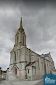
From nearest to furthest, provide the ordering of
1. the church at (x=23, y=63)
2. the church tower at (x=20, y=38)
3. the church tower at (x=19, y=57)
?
1. the church at (x=23, y=63)
2. the church tower at (x=19, y=57)
3. the church tower at (x=20, y=38)

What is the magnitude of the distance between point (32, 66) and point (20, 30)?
67.2 feet

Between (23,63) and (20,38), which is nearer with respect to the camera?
(23,63)

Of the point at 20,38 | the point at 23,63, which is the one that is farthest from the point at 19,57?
the point at 20,38

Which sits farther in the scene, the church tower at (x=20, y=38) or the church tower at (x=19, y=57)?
the church tower at (x=20, y=38)

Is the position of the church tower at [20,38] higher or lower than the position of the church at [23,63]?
higher

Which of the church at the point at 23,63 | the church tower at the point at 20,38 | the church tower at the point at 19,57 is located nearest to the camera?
the church at the point at 23,63

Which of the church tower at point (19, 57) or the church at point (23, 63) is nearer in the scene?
the church at point (23, 63)

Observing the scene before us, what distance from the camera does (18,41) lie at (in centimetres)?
3947

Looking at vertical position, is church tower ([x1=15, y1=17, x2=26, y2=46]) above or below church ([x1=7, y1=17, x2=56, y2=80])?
above

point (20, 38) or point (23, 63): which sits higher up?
point (20, 38)

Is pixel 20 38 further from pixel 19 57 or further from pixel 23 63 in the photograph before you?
pixel 23 63

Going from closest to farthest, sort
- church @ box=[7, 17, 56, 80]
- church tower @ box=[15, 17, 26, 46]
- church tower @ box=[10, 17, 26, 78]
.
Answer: church @ box=[7, 17, 56, 80], church tower @ box=[10, 17, 26, 78], church tower @ box=[15, 17, 26, 46]

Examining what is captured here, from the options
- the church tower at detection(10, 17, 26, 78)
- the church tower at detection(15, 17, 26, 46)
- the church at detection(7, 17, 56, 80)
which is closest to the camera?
the church at detection(7, 17, 56, 80)

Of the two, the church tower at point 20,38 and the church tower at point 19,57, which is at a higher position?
the church tower at point 20,38
